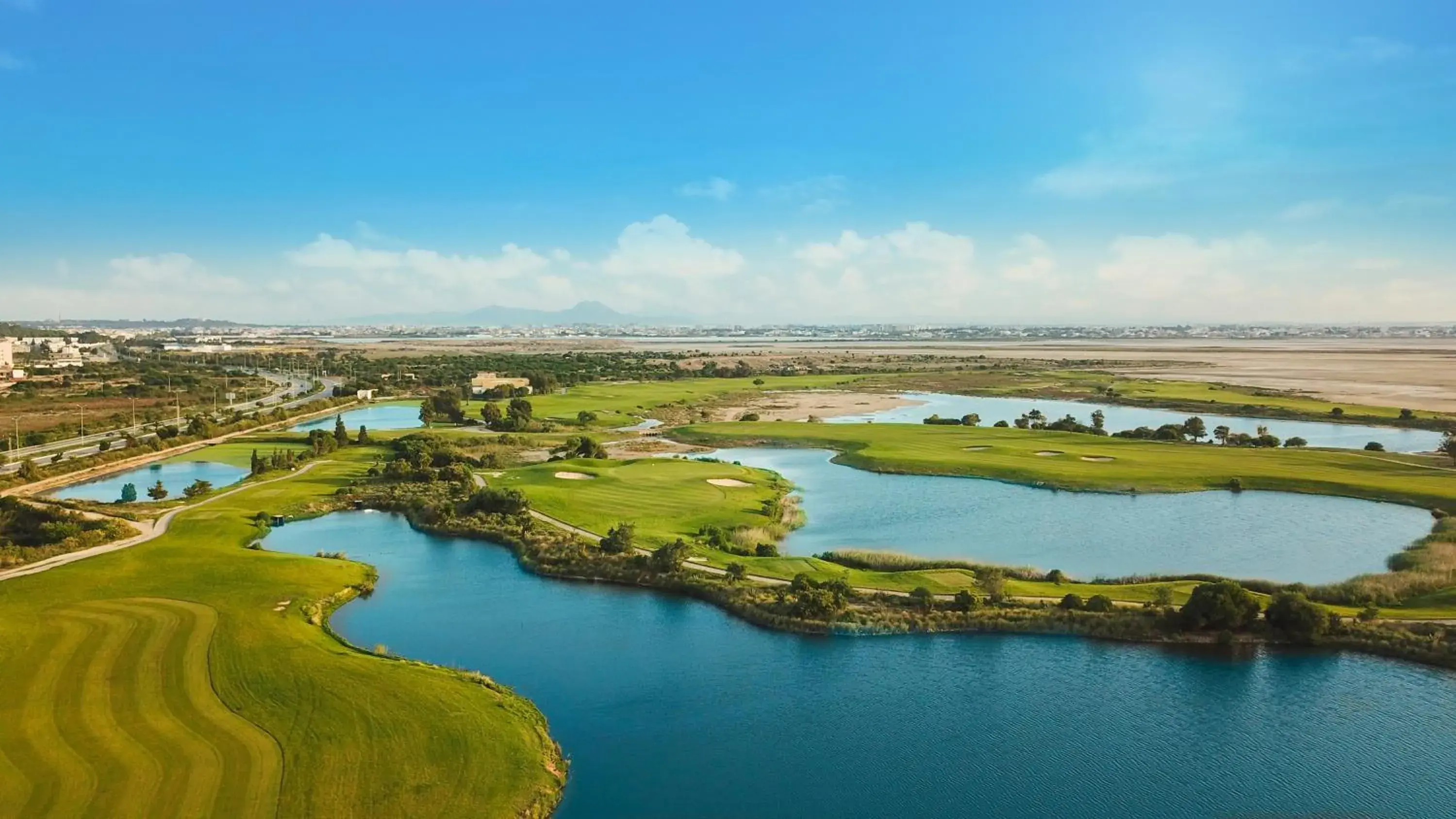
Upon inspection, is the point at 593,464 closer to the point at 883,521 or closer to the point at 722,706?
the point at 883,521

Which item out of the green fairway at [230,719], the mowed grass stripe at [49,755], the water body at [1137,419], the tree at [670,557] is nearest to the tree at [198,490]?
the green fairway at [230,719]

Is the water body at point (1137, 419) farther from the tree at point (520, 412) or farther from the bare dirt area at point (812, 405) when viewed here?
the tree at point (520, 412)

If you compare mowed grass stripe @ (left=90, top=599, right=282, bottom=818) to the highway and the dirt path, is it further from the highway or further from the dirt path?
the highway

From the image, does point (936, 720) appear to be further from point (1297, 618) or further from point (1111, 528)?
point (1111, 528)

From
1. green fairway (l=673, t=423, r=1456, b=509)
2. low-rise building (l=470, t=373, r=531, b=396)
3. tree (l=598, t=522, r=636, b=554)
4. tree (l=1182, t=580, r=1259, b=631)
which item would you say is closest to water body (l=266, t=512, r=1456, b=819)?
tree (l=1182, t=580, r=1259, b=631)

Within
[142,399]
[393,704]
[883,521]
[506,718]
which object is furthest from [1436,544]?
[142,399]

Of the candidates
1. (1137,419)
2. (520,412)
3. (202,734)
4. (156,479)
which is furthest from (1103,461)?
(156,479)
